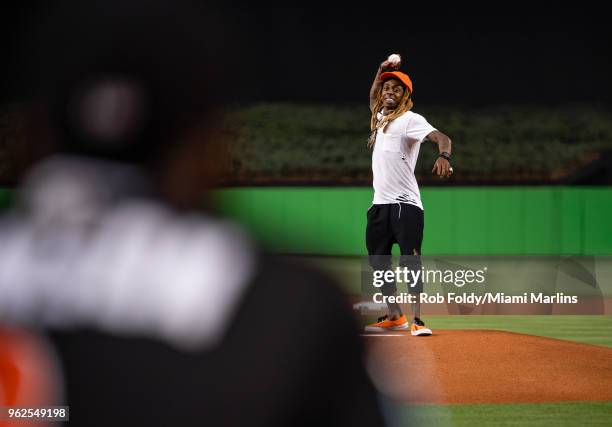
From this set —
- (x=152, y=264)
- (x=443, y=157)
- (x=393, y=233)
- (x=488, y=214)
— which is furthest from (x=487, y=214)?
(x=152, y=264)

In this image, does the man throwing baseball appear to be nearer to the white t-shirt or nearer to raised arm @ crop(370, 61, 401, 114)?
the white t-shirt

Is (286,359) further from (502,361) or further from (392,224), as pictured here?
(392,224)

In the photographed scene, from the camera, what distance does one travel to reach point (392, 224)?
7.19 m

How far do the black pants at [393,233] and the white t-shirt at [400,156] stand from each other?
0.26 feet

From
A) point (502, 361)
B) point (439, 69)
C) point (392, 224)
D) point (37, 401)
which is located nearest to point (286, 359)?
point (37, 401)

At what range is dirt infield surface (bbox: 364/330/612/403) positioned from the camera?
17.0ft

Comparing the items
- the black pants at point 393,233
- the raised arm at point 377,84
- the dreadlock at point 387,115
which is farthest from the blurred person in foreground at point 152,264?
the raised arm at point 377,84

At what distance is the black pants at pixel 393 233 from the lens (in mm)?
7117

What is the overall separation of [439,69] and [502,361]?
13640mm

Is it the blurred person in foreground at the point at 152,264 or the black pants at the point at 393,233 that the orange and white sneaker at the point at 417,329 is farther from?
the blurred person in foreground at the point at 152,264

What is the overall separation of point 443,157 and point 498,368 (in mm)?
1558

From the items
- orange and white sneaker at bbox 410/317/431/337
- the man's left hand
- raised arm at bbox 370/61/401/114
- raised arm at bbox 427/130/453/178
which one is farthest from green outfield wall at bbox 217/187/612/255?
the man's left hand

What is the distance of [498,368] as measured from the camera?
238 inches

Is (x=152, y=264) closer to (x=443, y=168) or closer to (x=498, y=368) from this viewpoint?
(x=498, y=368)
